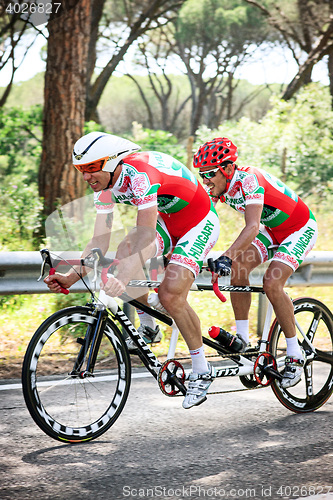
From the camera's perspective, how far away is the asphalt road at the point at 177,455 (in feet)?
11.2

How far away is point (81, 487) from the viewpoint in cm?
340

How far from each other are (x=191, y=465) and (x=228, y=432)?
2.18 feet

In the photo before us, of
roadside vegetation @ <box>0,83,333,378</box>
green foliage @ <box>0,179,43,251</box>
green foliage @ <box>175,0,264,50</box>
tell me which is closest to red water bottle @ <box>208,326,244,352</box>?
roadside vegetation @ <box>0,83,333,378</box>

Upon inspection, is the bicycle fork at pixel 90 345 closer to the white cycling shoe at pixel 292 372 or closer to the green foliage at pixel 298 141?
the white cycling shoe at pixel 292 372

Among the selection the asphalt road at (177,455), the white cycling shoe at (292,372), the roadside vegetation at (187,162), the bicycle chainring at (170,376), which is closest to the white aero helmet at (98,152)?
the bicycle chainring at (170,376)

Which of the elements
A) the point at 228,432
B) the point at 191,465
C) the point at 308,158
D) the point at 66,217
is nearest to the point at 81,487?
the point at 191,465

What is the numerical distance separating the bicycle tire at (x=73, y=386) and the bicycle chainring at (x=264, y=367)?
1046 mm

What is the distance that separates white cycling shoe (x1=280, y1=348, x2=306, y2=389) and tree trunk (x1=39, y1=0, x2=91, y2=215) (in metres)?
5.51

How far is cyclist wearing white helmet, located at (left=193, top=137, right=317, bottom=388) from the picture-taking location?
4.54m

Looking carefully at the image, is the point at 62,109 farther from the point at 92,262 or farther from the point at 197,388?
the point at 197,388

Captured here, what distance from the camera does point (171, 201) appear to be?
4.41 m

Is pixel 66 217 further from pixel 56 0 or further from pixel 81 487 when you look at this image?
pixel 56 0

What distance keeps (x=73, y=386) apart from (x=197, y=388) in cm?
84

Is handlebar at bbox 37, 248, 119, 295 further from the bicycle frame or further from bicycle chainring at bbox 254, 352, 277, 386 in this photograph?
bicycle chainring at bbox 254, 352, 277, 386
